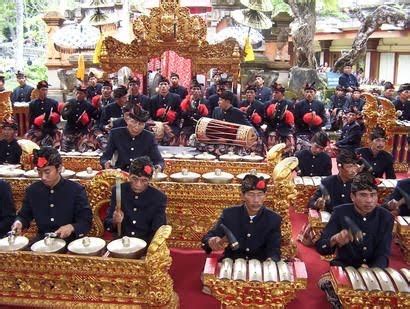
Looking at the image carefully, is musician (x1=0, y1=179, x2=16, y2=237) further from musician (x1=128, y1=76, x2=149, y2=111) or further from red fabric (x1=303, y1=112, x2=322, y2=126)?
red fabric (x1=303, y1=112, x2=322, y2=126)

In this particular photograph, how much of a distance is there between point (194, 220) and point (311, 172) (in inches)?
69.3

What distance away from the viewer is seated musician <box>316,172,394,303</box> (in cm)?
318

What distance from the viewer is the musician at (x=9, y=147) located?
5.64 metres

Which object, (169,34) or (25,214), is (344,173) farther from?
(169,34)

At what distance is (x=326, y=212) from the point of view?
434 centimetres

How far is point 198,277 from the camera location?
4.05m

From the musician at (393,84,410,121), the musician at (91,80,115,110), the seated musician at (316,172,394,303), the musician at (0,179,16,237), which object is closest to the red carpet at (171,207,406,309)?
the seated musician at (316,172,394,303)

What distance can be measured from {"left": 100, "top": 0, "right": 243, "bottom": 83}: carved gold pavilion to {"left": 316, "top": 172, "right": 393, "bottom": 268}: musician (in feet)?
14.1

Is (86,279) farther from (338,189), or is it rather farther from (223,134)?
(223,134)

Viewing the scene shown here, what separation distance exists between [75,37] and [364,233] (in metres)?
8.91

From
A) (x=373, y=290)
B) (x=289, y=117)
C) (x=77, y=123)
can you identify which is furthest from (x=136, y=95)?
(x=373, y=290)

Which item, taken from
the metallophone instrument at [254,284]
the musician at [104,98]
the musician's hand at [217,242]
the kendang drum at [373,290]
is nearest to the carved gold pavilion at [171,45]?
the musician at [104,98]

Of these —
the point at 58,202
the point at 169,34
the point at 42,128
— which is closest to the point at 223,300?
the point at 58,202

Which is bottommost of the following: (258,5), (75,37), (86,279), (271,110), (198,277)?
(198,277)
